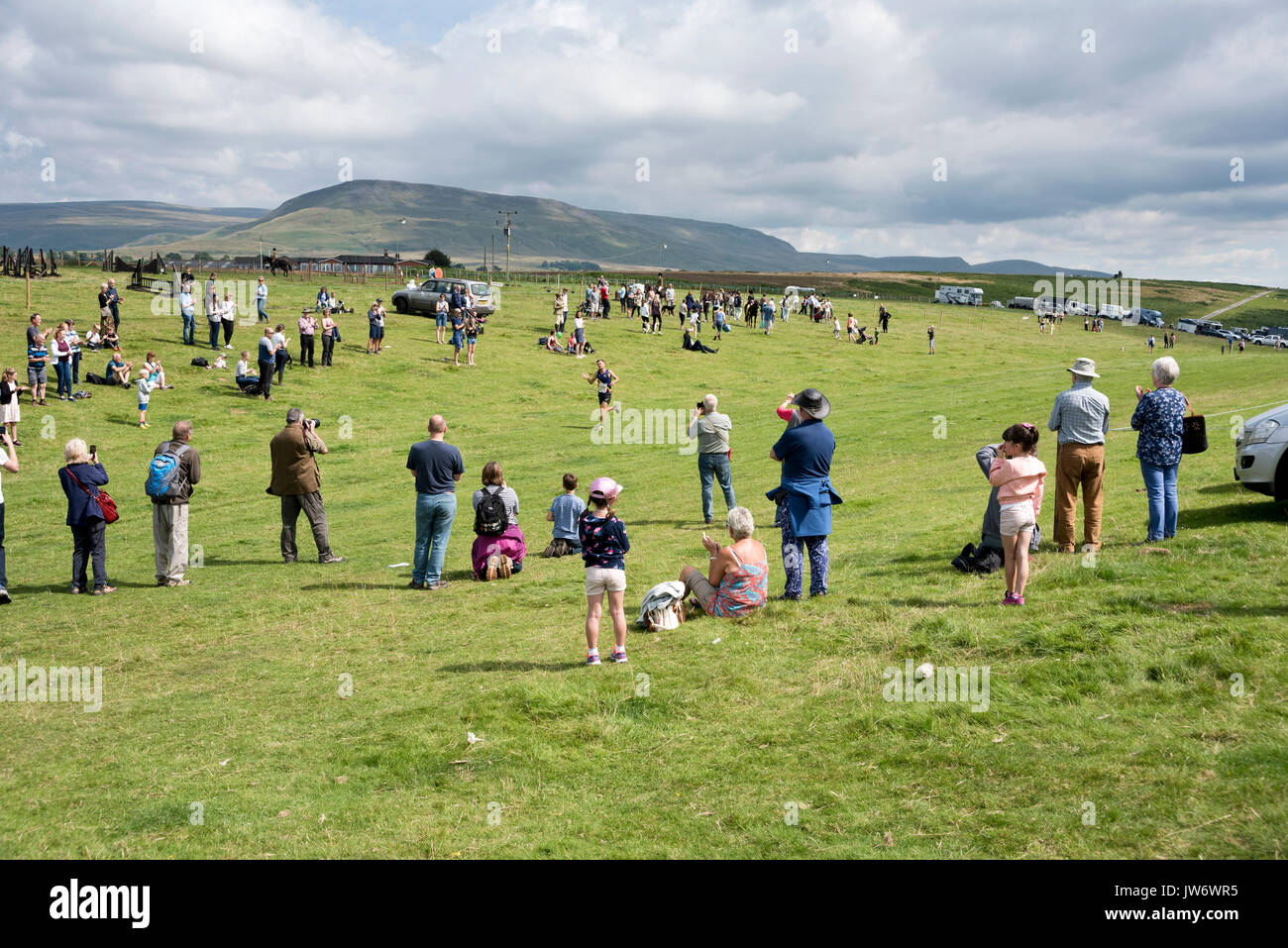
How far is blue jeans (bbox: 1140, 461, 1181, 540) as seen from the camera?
36.6 ft

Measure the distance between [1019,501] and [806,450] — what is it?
229 cm

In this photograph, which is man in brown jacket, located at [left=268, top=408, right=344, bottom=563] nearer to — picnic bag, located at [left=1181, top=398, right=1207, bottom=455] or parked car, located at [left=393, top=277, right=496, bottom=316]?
picnic bag, located at [left=1181, top=398, right=1207, bottom=455]

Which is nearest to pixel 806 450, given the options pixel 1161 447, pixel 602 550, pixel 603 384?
pixel 602 550

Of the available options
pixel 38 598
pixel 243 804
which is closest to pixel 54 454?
pixel 38 598

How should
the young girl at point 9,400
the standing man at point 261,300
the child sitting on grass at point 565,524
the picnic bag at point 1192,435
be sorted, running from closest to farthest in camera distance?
1. the picnic bag at point 1192,435
2. the child sitting on grass at point 565,524
3. the young girl at point 9,400
4. the standing man at point 261,300

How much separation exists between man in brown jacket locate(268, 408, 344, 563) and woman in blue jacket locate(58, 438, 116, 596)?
2401mm

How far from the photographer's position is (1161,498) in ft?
36.7

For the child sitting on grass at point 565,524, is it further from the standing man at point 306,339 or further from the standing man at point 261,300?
the standing man at point 261,300

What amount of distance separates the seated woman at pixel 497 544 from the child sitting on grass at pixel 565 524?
2.55 feet

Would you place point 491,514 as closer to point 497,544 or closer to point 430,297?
point 497,544

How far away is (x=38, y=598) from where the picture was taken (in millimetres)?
13914

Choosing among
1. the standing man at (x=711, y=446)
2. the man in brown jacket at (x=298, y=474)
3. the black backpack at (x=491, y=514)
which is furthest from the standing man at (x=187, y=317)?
the standing man at (x=711, y=446)

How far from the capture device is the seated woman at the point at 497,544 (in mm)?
14180
